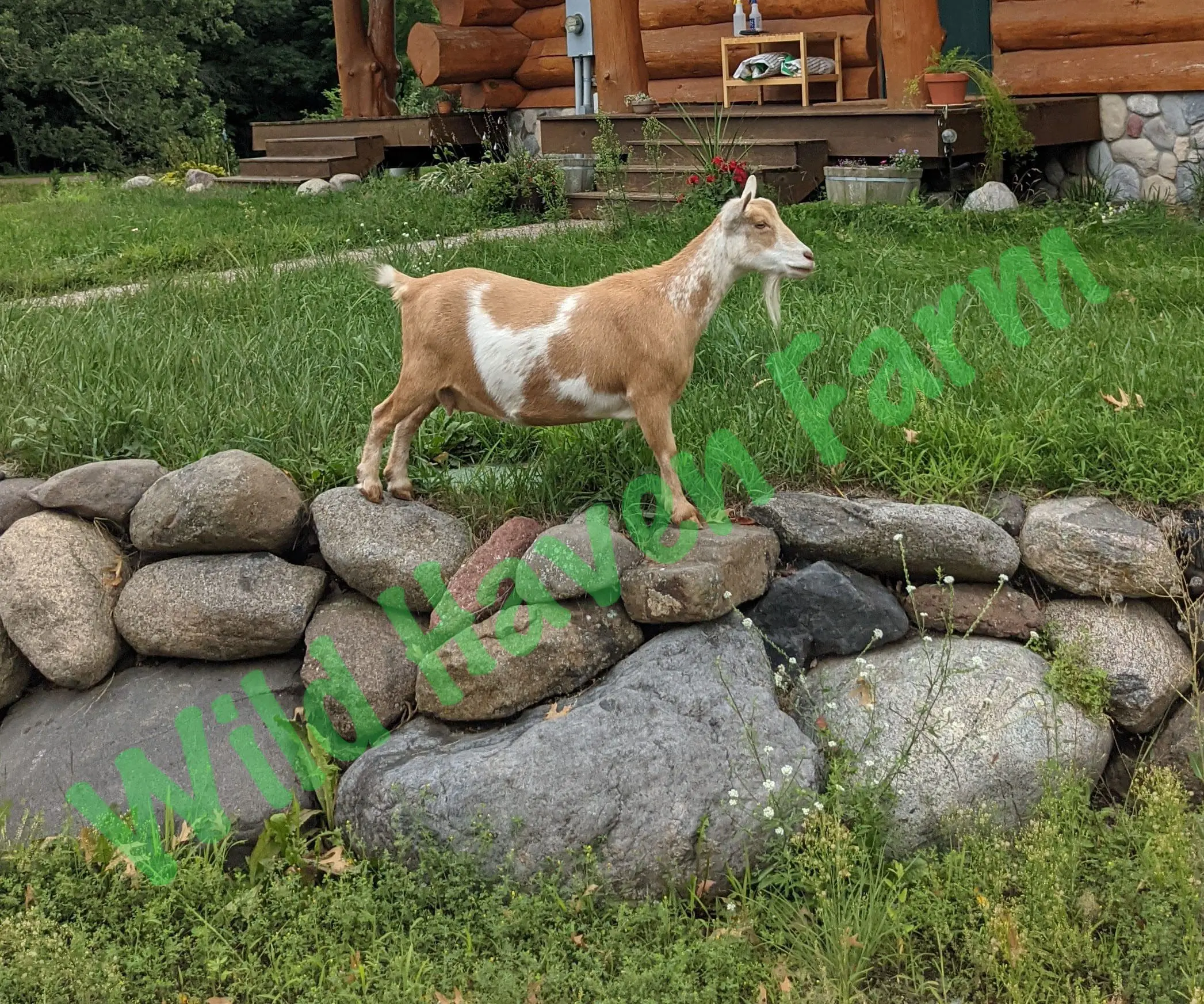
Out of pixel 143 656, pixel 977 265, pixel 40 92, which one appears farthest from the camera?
pixel 40 92

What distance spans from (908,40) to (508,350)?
20.8 feet

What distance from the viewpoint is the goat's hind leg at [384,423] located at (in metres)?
3.85

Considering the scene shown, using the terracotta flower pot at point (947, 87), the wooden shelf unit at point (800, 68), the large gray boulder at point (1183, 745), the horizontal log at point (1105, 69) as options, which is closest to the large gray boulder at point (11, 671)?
the large gray boulder at point (1183, 745)

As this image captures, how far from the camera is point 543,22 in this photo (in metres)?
13.6

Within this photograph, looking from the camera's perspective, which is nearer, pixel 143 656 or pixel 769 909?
pixel 769 909

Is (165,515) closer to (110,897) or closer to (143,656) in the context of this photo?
(143,656)

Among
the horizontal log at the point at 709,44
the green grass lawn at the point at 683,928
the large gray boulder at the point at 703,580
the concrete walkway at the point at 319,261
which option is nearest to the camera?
the green grass lawn at the point at 683,928

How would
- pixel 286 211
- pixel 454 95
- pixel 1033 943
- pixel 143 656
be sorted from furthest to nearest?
pixel 454 95 → pixel 286 211 → pixel 143 656 → pixel 1033 943

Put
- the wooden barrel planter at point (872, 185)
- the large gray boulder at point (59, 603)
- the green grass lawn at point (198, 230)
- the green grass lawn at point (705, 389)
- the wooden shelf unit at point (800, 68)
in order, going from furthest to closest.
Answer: the wooden shelf unit at point (800, 68) → the wooden barrel planter at point (872, 185) → the green grass lawn at point (198, 230) → the green grass lawn at point (705, 389) → the large gray boulder at point (59, 603)

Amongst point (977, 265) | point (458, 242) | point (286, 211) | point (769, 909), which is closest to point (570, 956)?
point (769, 909)

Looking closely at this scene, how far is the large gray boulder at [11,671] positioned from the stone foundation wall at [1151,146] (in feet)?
25.4

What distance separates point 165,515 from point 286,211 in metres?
7.02

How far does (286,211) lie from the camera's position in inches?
410

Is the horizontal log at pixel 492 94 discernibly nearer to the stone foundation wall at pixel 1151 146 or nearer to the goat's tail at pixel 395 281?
the stone foundation wall at pixel 1151 146
